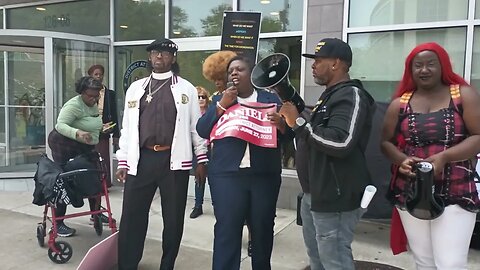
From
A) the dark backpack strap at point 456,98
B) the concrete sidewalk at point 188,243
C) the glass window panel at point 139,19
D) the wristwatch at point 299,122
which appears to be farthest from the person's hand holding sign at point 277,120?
the glass window panel at point 139,19

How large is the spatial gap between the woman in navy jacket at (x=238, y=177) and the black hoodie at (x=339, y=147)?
21.2 inches

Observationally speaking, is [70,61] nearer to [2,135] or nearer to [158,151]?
[2,135]

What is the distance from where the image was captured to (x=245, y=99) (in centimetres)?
306

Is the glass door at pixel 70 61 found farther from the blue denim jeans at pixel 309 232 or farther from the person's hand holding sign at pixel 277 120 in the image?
the blue denim jeans at pixel 309 232

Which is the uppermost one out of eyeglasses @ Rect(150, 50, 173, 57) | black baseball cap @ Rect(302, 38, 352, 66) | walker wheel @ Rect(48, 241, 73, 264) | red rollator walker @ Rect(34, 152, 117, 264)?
eyeglasses @ Rect(150, 50, 173, 57)

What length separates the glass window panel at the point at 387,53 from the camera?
514 centimetres

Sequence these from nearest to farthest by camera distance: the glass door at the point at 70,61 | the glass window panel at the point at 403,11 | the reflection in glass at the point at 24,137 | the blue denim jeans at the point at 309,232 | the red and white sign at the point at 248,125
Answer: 1. the blue denim jeans at the point at 309,232
2. the red and white sign at the point at 248,125
3. the glass window panel at the point at 403,11
4. the glass door at the point at 70,61
5. the reflection in glass at the point at 24,137

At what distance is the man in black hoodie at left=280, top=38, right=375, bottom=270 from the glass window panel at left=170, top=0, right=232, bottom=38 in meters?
4.42

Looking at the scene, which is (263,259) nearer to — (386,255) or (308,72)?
(386,255)

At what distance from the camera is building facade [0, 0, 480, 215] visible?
5.25 metres

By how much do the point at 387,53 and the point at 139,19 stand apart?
4.03 m

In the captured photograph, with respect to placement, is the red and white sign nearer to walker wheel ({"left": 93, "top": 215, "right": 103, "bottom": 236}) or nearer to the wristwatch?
the wristwatch

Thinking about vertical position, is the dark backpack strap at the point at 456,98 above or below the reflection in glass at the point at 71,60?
below

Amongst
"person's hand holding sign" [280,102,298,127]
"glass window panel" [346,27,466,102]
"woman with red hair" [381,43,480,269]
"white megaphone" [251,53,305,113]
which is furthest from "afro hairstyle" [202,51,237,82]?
"glass window panel" [346,27,466,102]
